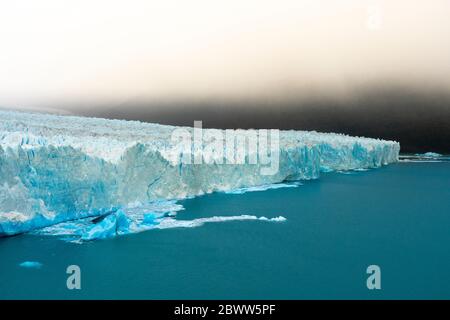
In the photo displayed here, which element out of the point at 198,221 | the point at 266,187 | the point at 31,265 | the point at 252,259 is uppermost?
the point at 266,187

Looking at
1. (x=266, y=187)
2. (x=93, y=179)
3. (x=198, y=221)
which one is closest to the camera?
(x=93, y=179)

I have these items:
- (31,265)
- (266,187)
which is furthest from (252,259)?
(266,187)

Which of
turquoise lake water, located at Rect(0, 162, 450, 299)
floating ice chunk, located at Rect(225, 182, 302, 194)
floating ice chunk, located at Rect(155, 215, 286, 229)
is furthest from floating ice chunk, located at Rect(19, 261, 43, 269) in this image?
floating ice chunk, located at Rect(225, 182, 302, 194)

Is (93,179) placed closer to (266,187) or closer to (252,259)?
(252,259)

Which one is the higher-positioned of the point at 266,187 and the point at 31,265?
the point at 266,187

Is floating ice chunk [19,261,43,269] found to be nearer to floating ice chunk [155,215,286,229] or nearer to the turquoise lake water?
→ the turquoise lake water

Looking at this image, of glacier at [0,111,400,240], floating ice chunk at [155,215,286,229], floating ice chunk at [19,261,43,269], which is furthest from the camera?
floating ice chunk at [155,215,286,229]

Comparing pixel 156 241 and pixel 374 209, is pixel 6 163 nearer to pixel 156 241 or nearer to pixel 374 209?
pixel 156 241

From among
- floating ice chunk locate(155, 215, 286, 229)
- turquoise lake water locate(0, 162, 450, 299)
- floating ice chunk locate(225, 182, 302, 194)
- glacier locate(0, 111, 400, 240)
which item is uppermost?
glacier locate(0, 111, 400, 240)
